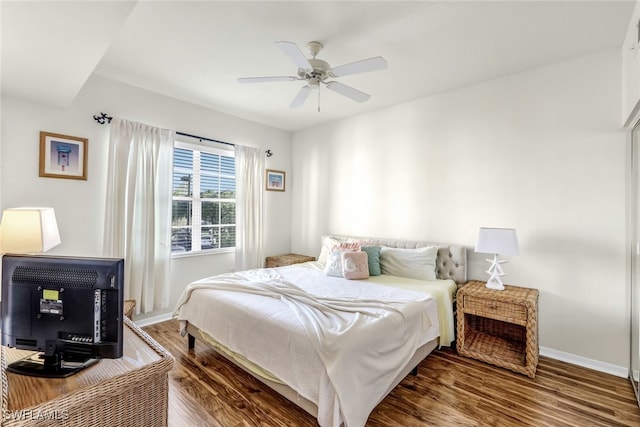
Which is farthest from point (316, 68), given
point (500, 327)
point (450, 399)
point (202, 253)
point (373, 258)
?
point (500, 327)

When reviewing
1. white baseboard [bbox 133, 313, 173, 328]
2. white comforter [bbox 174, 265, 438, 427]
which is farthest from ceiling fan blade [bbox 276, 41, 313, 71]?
white baseboard [bbox 133, 313, 173, 328]

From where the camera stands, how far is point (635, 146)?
2.36 meters

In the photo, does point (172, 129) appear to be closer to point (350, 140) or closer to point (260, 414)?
point (350, 140)

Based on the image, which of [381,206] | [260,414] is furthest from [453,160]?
[260,414]

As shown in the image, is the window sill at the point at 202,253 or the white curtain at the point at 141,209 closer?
the white curtain at the point at 141,209

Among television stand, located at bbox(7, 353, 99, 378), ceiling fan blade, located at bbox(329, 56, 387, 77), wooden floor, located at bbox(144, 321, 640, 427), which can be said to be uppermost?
ceiling fan blade, located at bbox(329, 56, 387, 77)

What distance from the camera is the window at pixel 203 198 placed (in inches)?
150

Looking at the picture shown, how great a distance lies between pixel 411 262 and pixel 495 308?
910 millimetres

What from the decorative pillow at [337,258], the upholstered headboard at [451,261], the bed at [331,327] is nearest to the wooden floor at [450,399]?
the bed at [331,327]

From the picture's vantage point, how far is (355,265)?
10.6 feet

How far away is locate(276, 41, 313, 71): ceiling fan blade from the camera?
→ 190 cm

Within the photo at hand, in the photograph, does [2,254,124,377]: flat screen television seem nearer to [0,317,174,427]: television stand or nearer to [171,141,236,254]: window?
[0,317,174,427]: television stand

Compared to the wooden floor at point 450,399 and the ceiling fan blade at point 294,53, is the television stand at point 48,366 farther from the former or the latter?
the ceiling fan blade at point 294,53

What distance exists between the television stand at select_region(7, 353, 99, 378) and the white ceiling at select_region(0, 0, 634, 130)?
1.72 metres
